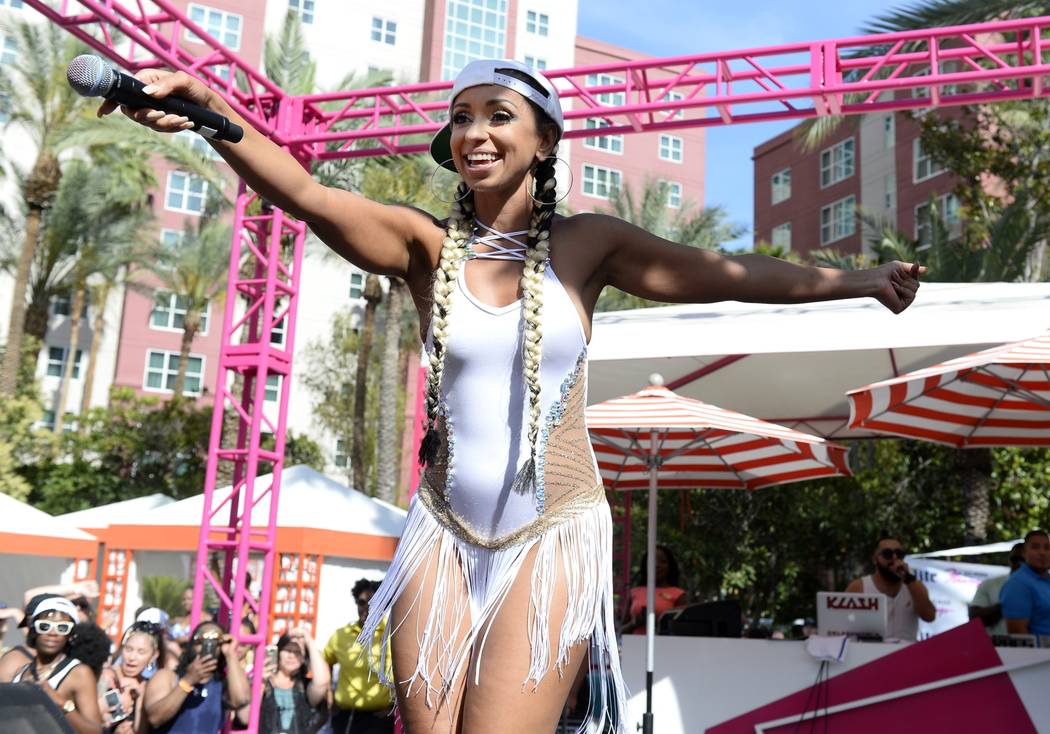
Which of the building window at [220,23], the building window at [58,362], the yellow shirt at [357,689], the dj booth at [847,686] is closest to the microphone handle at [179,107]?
the dj booth at [847,686]

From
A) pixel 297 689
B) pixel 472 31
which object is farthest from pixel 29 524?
pixel 472 31

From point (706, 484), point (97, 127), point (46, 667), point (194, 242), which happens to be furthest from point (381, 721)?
point (194, 242)

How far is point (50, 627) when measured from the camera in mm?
5281

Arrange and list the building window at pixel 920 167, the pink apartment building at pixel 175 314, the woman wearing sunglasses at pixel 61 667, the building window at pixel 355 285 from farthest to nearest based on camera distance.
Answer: the building window at pixel 355 285 → the pink apartment building at pixel 175 314 → the building window at pixel 920 167 → the woman wearing sunglasses at pixel 61 667

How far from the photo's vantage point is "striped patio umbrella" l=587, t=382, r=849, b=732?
7.38m

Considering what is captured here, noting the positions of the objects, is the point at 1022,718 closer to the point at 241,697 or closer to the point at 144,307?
the point at 241,697

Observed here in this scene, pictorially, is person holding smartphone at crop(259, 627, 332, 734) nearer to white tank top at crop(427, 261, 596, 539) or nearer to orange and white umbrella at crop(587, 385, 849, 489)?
orange and white umbrella at crop(587, 385, 849, 489)

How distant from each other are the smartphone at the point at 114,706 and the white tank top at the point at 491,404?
17.6 feet

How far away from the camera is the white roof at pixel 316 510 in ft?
45.0

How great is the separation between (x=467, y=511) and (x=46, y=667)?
14.0ft

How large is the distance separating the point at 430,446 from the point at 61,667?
13.5 feet

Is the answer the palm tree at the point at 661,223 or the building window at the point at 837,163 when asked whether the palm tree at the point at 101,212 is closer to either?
the palm tree at the point at 661,223

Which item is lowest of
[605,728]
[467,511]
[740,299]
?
[605,728]

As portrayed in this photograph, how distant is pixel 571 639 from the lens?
5.94ft
